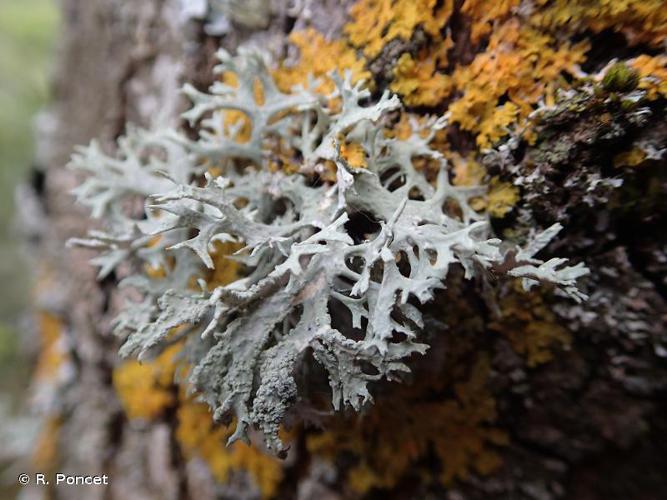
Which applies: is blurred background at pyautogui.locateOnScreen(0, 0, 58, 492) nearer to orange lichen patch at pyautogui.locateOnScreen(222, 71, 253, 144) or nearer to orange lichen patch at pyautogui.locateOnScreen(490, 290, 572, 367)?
orange lichen patch at pyautogui.locateOnScreen(222, 71, 253, 144)

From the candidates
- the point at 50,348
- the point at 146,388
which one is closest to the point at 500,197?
the point at 146,388

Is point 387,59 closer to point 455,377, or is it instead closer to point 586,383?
point 455,377

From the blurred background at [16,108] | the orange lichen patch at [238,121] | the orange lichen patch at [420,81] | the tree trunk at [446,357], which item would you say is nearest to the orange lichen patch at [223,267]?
the orange lichen patch at [238,121]

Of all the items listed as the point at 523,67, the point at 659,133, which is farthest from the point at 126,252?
the point at 659,133

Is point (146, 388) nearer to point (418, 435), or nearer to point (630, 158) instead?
point (418, 435)

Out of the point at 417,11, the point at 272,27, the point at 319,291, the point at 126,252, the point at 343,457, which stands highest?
the point at 417,11

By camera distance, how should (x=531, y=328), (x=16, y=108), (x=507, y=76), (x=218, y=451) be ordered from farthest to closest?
(x=16, y=108)
(x=218, y=451)
(x=531, y=328)
(x=507, y=76)
